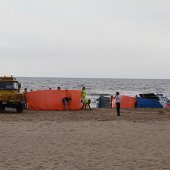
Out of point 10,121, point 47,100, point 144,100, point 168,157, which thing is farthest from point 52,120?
point 144,100

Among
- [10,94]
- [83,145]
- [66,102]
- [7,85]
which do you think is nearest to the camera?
[83,145]

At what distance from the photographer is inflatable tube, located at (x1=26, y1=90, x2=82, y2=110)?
28.9 m

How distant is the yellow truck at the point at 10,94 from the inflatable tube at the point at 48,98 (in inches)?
98.1

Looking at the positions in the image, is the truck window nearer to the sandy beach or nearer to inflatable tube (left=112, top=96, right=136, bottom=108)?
the sandy beach

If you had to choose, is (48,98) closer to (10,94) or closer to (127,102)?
(10,94)

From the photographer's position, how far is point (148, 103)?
33.8 metres

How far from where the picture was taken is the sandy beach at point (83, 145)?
10719 millimetres

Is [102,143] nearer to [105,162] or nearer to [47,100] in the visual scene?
[105,162]

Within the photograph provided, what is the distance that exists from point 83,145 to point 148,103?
811 inches

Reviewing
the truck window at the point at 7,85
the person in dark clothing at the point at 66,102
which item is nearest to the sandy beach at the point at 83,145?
the truck window at the point at 7,85

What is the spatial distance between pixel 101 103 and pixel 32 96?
320 inches

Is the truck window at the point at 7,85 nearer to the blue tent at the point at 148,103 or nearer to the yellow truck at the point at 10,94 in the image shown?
the yellow truck at the point at 10,94

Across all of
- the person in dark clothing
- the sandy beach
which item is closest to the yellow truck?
the person in dark clothing

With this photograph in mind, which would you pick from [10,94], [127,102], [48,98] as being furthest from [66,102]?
[127,102]
